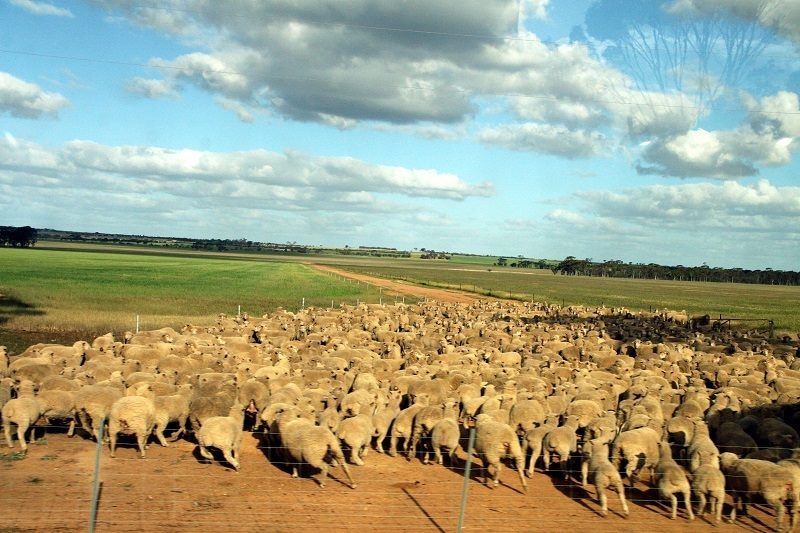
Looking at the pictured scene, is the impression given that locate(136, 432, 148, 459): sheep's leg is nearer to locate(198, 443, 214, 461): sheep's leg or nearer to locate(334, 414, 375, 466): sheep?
locate(198, 443, 214, 461): sheep's leg

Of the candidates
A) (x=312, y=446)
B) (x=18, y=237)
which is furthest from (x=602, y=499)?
(x=18, y=237)

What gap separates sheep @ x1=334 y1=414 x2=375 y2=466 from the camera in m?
12.8

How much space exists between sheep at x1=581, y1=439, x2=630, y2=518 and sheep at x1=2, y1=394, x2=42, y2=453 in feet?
36.7

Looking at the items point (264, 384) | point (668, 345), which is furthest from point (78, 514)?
point (668, 345)

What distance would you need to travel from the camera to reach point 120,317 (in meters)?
37.4

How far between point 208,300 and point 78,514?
43.6 metres

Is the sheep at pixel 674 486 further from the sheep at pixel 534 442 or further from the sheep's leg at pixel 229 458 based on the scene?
the sheep's leg at pixel 229 458

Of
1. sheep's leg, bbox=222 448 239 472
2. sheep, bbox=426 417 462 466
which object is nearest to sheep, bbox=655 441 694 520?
sheep, bbox=426 417 462 466

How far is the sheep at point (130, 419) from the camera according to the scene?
42.0ft

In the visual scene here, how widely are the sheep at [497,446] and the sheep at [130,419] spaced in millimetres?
6775

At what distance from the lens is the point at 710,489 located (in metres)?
11.3

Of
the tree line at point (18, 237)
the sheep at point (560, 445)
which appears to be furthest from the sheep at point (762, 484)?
the tree line at point (18, 237)

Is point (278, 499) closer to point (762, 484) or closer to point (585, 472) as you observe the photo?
point (585, 472)

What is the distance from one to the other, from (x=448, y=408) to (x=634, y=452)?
4.21 m
